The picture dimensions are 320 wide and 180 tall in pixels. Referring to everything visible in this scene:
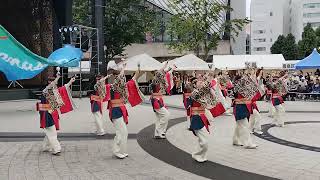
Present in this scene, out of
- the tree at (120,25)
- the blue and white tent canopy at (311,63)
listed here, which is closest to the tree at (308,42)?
the tree at (120,25)

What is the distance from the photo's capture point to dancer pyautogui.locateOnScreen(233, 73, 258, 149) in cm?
1102

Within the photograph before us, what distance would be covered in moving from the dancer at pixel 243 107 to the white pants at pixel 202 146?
6.20 ft

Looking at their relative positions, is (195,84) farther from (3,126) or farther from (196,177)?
(3,126)

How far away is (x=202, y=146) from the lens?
9297 millimetres

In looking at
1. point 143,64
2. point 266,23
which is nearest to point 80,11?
point 143,64

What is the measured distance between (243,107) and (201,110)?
187cm

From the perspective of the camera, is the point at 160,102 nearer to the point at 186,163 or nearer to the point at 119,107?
the point at 119,107

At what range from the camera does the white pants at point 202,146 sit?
30.5 ft

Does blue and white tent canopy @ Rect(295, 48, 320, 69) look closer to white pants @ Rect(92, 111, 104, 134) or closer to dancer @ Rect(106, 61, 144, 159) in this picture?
white pants @ Rect(92, 111, 104, 134)

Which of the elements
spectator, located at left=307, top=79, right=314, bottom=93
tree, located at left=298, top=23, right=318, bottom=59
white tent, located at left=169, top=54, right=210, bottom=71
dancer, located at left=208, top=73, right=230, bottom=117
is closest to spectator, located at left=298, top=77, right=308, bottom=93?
spectator, located at left=307, top=79, right=314, bottom=93

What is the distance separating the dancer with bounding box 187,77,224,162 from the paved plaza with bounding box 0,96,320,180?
11.7 inches

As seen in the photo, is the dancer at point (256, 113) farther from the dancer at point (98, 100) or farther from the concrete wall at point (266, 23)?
the concrete wall at point (266, 23)

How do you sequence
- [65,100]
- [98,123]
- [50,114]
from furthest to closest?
[98,123], [65,100], [50,114]

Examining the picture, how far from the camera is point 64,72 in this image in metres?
27.6
